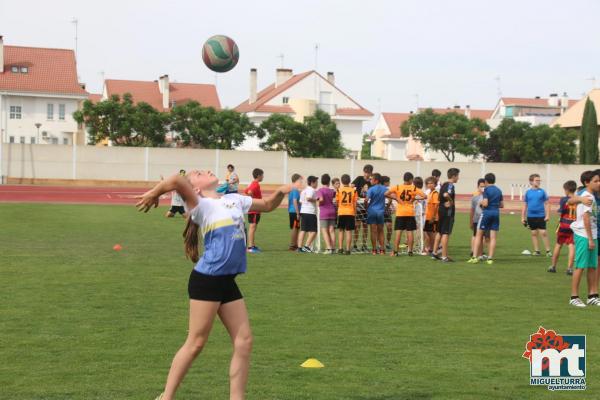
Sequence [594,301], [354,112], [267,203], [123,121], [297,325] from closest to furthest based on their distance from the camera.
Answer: [267,203]
[297,325]
[594,301]
[123,121]
[354,112]

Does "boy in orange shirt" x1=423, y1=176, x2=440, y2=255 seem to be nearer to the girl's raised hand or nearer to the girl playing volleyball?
the girl playing volleyball

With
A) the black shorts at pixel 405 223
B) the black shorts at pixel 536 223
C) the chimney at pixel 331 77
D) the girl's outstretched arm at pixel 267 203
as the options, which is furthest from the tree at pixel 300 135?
the girl's outstretched arm at pixel 267 203

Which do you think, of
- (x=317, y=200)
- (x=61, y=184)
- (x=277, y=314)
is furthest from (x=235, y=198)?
(x=61, y=184)

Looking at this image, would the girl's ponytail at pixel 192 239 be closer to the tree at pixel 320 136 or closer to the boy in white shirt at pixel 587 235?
the boy in white shirt at pixel 587 235

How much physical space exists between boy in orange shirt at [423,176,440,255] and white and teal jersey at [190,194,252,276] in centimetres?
1258

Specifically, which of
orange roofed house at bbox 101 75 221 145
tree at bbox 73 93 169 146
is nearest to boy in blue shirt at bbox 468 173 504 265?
tree at bbox 73 93 169 146

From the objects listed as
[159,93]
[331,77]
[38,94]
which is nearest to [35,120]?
[38,94]

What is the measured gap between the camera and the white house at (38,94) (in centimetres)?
7131

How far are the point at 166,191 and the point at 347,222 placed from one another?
13800mm

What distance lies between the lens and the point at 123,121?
61156mm

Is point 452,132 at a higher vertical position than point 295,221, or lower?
higher

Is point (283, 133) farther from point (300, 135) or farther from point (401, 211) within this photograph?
point (401, 211)

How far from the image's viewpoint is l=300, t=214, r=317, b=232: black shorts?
19.9 metres

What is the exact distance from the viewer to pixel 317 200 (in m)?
20.0
